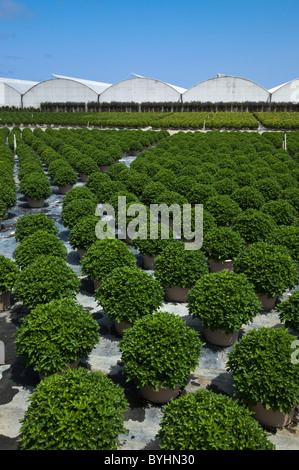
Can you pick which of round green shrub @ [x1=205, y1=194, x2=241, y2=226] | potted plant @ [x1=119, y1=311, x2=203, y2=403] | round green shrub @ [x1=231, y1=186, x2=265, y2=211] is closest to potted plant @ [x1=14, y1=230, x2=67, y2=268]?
potted plant @ [x1=119, y1=311, x2=203, y2=403]

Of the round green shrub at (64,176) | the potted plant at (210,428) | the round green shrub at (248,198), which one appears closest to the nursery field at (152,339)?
the potted plant at (210,428)

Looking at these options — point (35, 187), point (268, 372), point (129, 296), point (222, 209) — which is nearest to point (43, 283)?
point (129, 296)

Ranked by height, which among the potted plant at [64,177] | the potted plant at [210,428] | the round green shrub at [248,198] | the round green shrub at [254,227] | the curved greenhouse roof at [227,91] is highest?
the curved greenhouse roof at [227,91]

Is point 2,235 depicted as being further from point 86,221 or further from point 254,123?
point 254,123

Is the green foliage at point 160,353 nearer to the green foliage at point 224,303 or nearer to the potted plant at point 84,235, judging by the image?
the green foliage at point 224,303

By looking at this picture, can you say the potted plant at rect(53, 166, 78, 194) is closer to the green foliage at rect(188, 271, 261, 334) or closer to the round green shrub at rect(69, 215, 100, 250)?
the round green shrub at rect(69, 215, 100, 250)

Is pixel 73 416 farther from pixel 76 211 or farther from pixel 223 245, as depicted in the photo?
pixel 76 211
